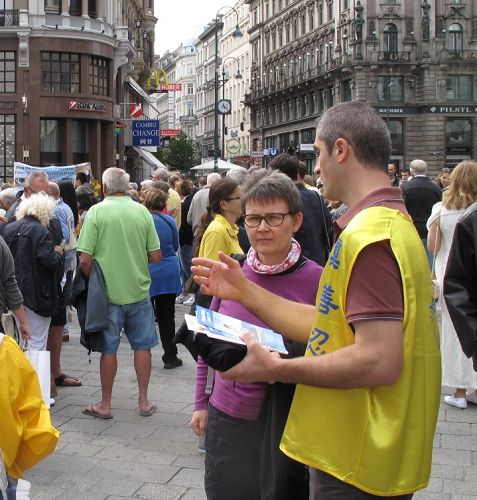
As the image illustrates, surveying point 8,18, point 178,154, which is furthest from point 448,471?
point 178,154

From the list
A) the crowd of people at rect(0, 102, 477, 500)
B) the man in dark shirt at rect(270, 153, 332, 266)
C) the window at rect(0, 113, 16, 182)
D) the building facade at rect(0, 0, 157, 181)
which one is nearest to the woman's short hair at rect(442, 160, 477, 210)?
the man in dark shirt at rect(270, 153, 332, 266)

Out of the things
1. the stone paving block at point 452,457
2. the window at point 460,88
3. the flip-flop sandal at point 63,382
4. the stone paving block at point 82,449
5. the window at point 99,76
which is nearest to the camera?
the stone paving block at point 452,457

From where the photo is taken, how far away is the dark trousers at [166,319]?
348 inches

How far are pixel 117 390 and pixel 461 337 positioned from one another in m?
5.09

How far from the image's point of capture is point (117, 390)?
311 inches

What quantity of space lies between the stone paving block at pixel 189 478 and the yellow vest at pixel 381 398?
116 inches

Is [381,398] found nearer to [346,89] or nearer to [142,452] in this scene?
[142,452]

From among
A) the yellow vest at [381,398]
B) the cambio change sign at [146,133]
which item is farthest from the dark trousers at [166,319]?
the cambio change sign at [146,133]

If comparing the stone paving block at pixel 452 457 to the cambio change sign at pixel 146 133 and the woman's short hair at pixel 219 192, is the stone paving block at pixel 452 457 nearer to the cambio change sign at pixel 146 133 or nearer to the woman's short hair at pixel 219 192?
the woman's short hair at pixel 219 192

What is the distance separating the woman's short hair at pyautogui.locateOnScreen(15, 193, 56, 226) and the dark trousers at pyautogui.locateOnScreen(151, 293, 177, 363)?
2.11 meters

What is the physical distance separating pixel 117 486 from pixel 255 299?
8.67 feet

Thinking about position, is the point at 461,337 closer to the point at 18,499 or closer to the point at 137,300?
the point at 18,499

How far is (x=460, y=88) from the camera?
6856 cm

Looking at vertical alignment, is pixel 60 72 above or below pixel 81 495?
above
